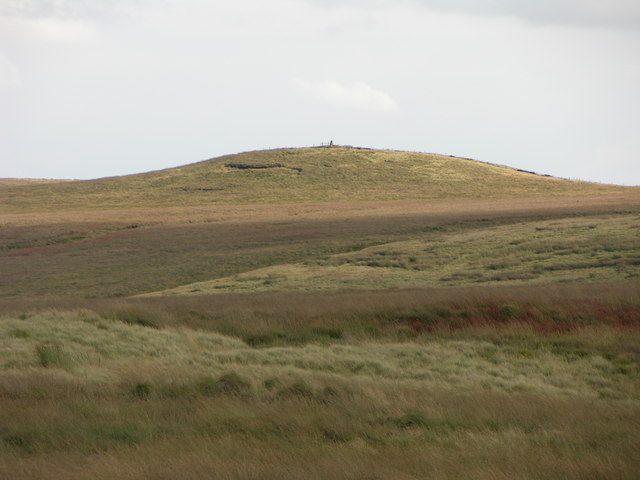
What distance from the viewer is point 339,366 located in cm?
1222

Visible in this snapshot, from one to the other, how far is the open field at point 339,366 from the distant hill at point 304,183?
4658 cm

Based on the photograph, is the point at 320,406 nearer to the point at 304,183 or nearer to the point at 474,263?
the point at 474,263

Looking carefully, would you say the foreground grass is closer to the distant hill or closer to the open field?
the open field

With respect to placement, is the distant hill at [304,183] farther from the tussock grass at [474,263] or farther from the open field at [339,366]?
the open field at [339,366]

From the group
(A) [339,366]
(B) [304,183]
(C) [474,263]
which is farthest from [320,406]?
(B) [304,183]

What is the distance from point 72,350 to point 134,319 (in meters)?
4.01

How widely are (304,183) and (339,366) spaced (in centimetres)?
8461

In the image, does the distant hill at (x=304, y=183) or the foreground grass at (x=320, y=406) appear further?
the distant hill at (x=304, y=183)

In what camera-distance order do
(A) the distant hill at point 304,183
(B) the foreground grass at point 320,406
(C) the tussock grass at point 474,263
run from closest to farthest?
(B) the foreground grass at point 320,406 < (C) the tussock grass at point 474,263 < (A) the distant hill at point 304,183

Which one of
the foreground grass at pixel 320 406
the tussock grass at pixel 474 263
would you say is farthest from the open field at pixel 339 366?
the tussock grass at pixel 474 263

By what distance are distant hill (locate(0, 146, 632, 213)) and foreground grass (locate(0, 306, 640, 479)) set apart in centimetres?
6787

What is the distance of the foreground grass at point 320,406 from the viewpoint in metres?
6.71

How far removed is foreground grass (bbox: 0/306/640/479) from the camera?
6.71 metres

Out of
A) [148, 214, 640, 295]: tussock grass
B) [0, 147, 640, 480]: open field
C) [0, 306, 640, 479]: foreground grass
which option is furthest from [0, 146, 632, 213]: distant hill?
[0, 306, 640, 479]: foreground grass
